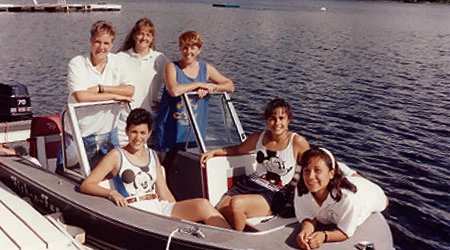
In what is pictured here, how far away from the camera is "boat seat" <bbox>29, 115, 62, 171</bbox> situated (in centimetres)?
566

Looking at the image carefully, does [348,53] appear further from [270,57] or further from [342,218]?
[342,218]

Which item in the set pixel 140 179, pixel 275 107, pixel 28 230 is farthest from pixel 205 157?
pixel 28 230

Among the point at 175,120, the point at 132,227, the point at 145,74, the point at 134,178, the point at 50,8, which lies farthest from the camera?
the point at 50,8

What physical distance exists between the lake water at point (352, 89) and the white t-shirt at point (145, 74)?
3.62 m

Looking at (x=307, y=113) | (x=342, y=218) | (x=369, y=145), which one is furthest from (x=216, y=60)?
(x=342, y=218)

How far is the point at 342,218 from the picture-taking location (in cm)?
349

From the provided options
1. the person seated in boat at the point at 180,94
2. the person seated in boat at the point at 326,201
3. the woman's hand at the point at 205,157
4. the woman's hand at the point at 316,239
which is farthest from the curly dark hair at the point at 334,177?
the person seated in boat at the point at 180,94

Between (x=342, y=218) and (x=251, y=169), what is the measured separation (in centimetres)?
140

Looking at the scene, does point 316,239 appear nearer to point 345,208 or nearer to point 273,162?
point 345,208

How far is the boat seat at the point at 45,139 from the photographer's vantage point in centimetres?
566

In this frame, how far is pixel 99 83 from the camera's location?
452 centimetres

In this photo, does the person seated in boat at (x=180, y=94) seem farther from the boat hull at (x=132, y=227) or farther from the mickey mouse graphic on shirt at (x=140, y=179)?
→ the boat hull at (x=132, y=227)

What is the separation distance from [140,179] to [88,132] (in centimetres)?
79

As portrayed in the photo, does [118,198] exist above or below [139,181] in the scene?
below
